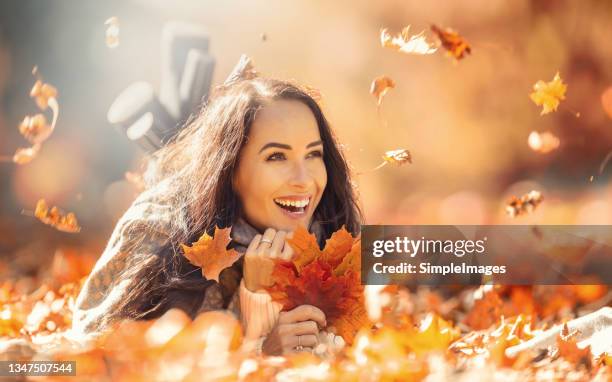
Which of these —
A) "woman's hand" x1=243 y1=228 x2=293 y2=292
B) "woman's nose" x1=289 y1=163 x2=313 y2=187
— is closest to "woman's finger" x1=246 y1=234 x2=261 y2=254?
"woman's hand" x1=243 y1=228 x2=293 y2=292

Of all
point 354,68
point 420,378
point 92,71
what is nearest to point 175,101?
point 92,71

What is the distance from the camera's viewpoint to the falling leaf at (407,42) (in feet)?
6.61

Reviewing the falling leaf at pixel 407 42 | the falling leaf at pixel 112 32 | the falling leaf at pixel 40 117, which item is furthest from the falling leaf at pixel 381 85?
the falling leaf at pixel 40 117

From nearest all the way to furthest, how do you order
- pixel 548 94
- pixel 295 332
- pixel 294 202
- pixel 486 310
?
pixel 295 332
pixel 294 202
pixel 548 94
pixel 486 310

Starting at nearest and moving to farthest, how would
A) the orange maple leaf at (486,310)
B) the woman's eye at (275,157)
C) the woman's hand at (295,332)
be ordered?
1. the woman's hand at (295,332)
2. the woman's eye at (275,157)
3. the orange maple leaf at (486,310)

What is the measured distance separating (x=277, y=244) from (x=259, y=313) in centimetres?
16

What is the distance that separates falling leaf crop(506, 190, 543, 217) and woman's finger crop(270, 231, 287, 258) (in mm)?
571

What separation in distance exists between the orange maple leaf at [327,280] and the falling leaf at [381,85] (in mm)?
348

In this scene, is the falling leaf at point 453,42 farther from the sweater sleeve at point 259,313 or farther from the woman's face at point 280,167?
the sweater sleeve at point 259,313

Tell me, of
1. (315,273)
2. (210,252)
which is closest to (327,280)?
(315,273)

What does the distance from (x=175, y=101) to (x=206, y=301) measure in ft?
1.67

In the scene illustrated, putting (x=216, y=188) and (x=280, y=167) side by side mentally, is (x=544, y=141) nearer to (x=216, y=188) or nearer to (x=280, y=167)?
(x=280, y=167)

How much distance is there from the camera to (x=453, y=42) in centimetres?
203

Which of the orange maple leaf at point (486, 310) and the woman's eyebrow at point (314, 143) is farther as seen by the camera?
the orange maple leaf at point (486, 310)
